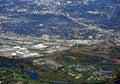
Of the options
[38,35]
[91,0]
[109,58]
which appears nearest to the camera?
[109,58]

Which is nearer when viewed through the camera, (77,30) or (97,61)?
(97,61)

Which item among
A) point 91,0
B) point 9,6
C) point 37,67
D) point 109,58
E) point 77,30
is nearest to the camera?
point 37,67

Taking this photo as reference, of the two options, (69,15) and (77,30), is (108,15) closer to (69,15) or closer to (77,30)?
(69,15)

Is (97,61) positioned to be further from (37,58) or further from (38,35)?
(38,35)

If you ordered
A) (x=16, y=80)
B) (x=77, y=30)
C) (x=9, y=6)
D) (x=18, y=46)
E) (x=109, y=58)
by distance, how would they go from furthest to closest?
(x=9, y=6) < (x=77, y=30) < (x=18, y=46) < (x=109, y=58) < (x=16, y=80)

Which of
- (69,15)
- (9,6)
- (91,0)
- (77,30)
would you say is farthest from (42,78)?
(91,0)

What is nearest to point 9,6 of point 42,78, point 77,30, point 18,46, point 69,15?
point 69,15
